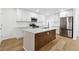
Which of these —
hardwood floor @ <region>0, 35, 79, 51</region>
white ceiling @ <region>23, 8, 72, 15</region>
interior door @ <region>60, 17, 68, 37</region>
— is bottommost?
hardwood floor @ <region>0, 35, 79, 51</region>

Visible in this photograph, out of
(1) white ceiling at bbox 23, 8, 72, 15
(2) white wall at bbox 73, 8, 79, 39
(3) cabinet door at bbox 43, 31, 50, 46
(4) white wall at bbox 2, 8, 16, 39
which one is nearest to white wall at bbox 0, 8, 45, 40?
(4) white wall at bbox 2, 8, 16, 39

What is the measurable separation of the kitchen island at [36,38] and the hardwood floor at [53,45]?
0.26 ft

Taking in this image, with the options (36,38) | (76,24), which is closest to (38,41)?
(36,38)

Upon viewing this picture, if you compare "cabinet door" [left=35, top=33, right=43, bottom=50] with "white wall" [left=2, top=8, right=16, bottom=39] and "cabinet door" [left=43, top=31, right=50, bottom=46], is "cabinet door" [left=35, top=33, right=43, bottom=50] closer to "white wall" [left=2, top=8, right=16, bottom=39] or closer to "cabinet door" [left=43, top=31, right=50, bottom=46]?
"cabinet door" [left=43, top=31, right=50, bottom=46]

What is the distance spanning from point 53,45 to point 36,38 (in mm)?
360

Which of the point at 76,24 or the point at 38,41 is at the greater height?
the point at 76,24

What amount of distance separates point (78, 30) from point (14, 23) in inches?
48.4

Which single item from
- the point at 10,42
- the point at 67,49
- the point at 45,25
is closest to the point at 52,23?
the point at 45,25

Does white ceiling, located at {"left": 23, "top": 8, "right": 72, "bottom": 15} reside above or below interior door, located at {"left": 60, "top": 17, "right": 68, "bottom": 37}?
above

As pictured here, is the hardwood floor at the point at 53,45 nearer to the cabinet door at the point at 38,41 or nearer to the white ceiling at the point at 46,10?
the cabinet door at the point at 38,41

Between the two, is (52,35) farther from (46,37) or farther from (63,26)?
(63,26)

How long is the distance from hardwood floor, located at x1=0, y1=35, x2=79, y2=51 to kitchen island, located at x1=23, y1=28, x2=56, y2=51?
78 mm

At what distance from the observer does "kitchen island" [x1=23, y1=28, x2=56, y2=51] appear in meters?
1.66

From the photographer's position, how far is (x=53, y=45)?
1699 millimetres
